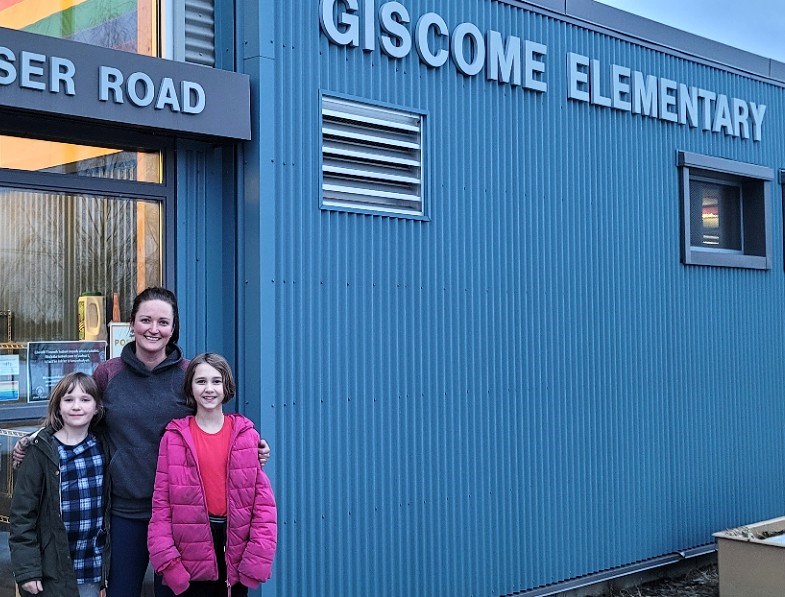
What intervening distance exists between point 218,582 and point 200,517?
0.35m

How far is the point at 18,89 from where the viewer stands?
17.6 ft

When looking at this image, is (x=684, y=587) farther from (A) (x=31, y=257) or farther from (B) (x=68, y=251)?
(A) (x=31, y=257)

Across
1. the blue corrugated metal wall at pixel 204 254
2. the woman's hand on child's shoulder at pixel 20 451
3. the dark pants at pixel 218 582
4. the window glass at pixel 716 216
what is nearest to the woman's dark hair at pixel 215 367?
the dark pants at pixel 218 582

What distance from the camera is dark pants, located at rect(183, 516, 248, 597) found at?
15.2 feet

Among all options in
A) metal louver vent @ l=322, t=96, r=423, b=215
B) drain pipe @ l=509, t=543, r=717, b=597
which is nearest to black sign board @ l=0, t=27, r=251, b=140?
metal louver vent @ l=322, t=96, r=423, b=215

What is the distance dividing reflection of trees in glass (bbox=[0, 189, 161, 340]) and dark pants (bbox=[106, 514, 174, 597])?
151cm

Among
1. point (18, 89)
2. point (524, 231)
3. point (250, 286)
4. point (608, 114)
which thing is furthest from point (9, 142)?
point (608, 114)

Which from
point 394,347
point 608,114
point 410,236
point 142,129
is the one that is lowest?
point 394,347

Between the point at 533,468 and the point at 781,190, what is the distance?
433 cm

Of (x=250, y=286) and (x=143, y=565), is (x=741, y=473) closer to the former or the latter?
(x=250, y=286)

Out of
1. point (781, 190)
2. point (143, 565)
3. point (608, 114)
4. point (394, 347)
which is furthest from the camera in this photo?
point (781, 190)

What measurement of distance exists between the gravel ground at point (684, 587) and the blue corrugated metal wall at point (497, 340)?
0.27 m

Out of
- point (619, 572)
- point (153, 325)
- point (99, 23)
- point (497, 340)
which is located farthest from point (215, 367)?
point (619, 572)

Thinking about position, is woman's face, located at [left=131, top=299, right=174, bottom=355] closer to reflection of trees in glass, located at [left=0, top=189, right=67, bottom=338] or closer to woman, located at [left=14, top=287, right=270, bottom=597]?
woman, located at [left=14, top=287, right=270, bottom=597]
